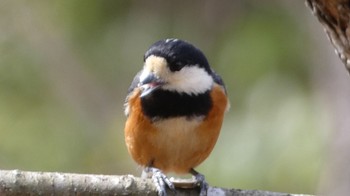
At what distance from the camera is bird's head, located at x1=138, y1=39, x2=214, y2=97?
3.98m

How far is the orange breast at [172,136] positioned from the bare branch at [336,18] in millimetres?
988

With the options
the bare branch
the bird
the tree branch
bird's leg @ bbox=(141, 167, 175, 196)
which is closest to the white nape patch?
the bird

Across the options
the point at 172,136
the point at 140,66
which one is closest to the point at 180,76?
the point at 172,136

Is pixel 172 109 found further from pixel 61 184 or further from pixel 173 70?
pixel 61 184

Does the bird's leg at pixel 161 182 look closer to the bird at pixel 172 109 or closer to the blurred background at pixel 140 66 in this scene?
the bird at pixel 172 109

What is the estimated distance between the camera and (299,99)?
237 inches

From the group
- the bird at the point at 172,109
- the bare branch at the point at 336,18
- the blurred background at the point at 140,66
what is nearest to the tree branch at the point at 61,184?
the bird at the point at 172,109

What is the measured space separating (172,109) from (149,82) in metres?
0.16

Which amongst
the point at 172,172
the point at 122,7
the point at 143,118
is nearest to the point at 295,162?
the point at 172,172

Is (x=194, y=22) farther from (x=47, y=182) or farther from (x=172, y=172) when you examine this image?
(x=47, y=182)

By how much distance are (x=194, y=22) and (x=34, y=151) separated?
1740mm

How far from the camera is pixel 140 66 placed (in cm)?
701

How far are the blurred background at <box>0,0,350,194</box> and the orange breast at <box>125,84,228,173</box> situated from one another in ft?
4.58

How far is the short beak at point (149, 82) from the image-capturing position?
156 inches
